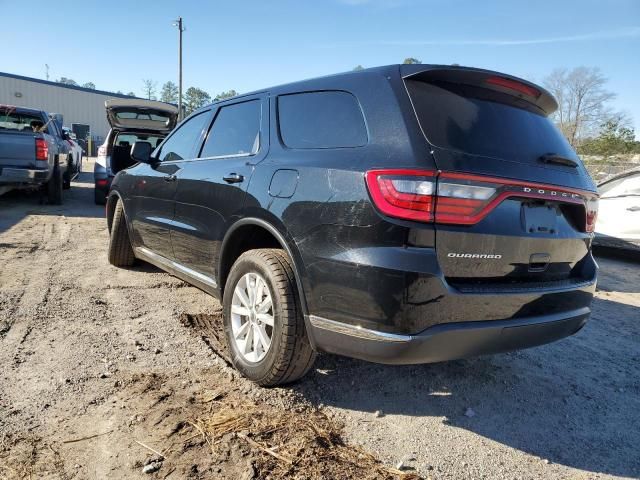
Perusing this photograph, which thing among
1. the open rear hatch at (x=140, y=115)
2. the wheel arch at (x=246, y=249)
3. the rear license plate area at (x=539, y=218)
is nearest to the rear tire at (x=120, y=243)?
the wheel arch at (x=246, y=249)

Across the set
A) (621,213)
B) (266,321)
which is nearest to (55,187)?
(266,321)

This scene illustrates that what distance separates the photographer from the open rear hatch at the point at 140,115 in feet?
36.2

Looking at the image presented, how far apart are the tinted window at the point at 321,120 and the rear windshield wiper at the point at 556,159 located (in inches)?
39.0

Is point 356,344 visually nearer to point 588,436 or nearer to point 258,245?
point 258,245

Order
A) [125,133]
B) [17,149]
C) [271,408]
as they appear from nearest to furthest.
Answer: [271,408] → [17,149] → [125,133]

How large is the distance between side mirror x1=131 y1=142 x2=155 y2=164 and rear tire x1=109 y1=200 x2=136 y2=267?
77 cm

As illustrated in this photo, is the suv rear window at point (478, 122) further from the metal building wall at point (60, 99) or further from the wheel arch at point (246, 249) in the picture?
the metal building wall at point (60, 99)

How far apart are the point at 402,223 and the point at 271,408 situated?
4.18 feet

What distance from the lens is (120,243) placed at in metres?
5.08

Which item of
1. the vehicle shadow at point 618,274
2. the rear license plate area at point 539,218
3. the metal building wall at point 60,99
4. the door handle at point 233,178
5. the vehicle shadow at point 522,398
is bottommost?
the vehicle shadow at point 522,398

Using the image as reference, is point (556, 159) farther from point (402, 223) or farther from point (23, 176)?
point (23, 176)

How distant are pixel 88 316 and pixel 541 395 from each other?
3374 mm

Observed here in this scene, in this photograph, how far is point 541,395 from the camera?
3002mm

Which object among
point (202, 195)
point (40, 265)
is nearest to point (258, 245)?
point (202, 195)
